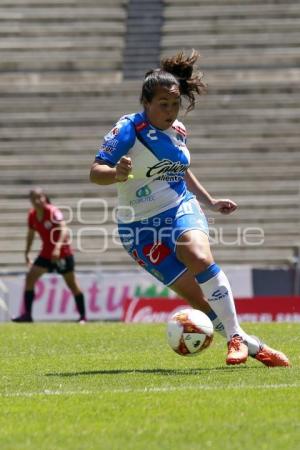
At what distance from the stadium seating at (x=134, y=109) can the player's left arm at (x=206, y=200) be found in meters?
13.6

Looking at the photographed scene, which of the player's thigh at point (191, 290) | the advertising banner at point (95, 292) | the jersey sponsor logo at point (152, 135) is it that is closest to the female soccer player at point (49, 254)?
the advertising banner at point (95, 292)

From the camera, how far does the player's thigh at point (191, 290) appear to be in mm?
8062

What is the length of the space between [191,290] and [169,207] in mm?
614

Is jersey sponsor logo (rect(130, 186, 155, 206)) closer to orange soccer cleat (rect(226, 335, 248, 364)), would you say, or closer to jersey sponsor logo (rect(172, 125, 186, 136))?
jersey sponsor logo (rect(172, 125, 186, 136))

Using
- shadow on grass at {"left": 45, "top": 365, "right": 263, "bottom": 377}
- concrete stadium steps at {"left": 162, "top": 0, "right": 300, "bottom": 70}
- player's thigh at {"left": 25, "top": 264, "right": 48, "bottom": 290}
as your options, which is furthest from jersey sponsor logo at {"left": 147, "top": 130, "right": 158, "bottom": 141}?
concrete stadium steps at {"left": 162, "top": 0, "right": 300, "bottom": 70}

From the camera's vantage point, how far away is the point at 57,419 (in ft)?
18.3

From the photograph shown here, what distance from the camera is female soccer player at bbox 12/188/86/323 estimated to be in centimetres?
1723

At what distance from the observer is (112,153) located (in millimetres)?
7719

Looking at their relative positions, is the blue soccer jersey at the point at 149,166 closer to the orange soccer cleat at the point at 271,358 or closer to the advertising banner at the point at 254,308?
the orange soccer cleat at the point at 271,358

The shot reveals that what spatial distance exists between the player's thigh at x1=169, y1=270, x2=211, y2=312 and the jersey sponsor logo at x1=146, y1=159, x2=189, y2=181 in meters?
0.67

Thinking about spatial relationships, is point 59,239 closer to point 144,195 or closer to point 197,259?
point 144,195

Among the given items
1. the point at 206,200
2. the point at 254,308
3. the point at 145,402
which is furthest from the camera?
the point at 254,308

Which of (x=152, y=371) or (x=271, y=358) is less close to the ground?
(x=271, y=358)

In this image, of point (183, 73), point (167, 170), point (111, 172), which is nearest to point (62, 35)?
point (183, 73)
